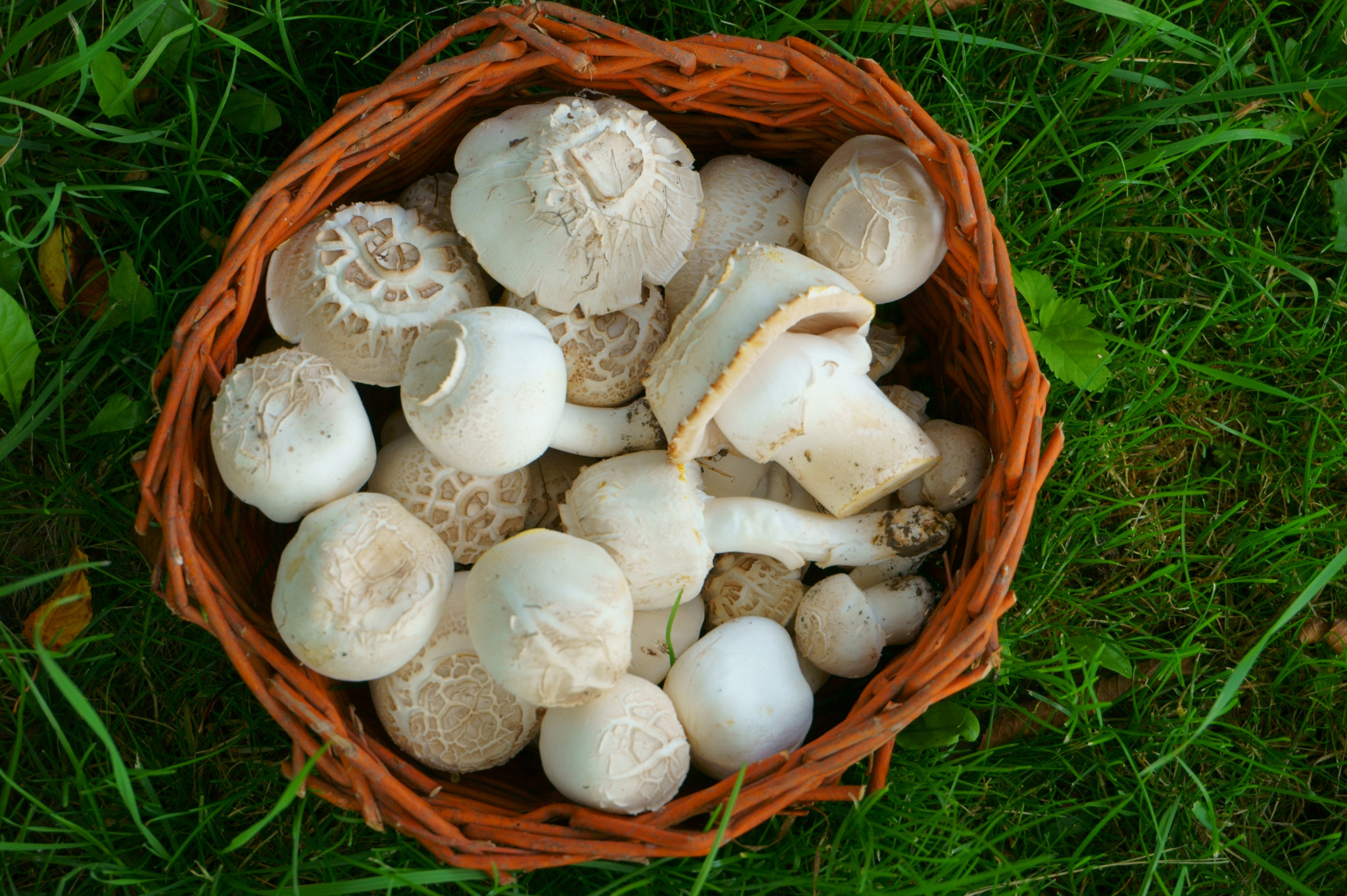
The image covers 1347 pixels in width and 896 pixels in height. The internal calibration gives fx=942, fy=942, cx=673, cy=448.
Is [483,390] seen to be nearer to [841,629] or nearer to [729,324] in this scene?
[729,324]

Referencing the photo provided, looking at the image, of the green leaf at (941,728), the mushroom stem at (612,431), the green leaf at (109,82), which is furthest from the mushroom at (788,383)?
the green leaf at (109,82)

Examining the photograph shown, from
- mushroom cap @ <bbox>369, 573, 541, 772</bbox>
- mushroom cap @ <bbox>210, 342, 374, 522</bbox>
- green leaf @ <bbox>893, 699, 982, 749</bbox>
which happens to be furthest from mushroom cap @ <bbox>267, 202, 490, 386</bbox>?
green leaf @ <bbox>893, 699, 982, 749</bbox>

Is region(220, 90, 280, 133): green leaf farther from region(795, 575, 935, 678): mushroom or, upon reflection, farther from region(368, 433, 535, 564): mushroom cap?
region(795, 575, 935, 678): mushroom

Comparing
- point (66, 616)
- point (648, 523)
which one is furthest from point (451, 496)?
point (66, 616)

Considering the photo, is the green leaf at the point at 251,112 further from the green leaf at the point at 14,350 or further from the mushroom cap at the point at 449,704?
the mushroom cap at the point at 449,704

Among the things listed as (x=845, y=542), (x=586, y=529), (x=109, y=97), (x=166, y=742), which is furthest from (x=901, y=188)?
(x=166, y=742)
